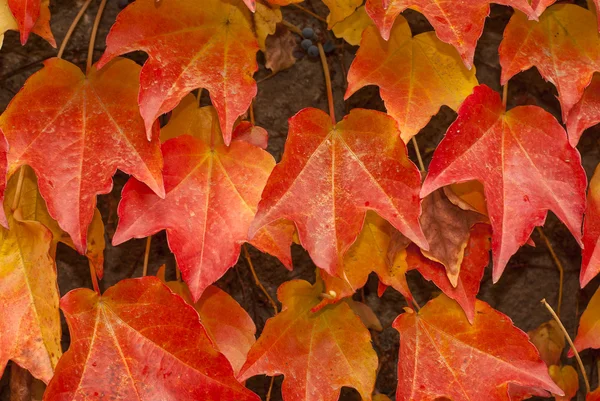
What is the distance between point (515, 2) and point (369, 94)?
36 centimetres

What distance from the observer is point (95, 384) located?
32.2 inches

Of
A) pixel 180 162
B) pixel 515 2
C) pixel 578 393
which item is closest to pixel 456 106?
pixel 515 2

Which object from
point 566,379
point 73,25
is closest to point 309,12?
point 73,25

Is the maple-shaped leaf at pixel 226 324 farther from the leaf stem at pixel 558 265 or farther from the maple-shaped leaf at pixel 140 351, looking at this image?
the leaf stem at pixel 558 265

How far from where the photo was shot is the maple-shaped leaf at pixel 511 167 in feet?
2.57

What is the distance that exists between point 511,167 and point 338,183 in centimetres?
21

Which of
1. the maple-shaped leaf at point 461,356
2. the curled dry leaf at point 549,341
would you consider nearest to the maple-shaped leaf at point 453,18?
the maple-shaped leaf at point 461,356

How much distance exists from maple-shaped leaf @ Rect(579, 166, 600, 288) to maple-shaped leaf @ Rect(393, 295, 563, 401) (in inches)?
4.5

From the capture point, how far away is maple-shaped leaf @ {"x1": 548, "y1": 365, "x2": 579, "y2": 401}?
1.08 metres

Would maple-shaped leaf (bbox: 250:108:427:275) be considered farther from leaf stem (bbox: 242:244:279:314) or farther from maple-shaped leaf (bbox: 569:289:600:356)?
maple-shaped leaf (bbox: 569:289:600:356)

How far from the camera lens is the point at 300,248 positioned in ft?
3.64

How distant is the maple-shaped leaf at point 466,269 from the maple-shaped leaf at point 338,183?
0.39 feet

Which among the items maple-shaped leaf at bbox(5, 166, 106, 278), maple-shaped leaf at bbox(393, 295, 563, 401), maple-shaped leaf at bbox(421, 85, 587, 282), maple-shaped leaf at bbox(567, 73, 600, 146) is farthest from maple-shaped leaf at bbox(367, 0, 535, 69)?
maple-shaped leaf at bbox(5, 166, 106, 278)

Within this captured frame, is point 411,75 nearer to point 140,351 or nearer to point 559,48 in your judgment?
point 559,48
